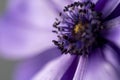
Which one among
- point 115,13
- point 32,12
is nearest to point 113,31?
point 115,13

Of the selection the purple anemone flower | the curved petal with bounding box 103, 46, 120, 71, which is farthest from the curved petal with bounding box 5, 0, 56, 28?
the curved petal with bounding box 103, 46, 120, 71

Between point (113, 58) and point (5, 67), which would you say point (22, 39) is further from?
point (113, 58)

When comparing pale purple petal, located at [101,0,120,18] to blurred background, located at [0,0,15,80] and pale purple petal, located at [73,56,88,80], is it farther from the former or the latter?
blurred background, located at [0,0,15,80]

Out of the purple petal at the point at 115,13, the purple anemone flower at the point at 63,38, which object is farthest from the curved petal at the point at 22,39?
the purple petal at the point at 115,13

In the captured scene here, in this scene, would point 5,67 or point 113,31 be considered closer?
point 113,31

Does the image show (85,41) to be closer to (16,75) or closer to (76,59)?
(76,59)

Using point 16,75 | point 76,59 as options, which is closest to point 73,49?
point 76,59
